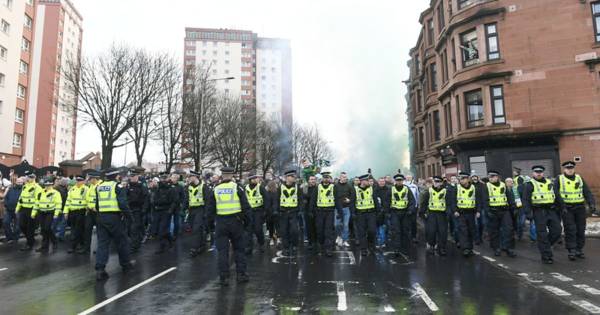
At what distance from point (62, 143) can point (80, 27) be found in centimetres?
2761

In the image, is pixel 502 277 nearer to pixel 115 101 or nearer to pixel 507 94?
pixel 507 94

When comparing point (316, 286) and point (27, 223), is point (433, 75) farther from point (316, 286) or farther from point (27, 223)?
point (27, 223)

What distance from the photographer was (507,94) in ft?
65.7

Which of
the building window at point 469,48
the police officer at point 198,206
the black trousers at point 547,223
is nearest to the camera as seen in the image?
the black trousers at point 547,223

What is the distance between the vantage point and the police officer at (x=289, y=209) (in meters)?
8.95

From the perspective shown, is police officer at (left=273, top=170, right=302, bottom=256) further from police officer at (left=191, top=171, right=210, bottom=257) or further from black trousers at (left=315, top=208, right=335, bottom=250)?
police officer at (left=191, top=171, right=210, bottom=257)

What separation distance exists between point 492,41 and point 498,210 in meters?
15.1

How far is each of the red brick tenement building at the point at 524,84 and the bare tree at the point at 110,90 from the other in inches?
744

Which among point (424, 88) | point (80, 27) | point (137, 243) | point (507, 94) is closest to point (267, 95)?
point (80, 27)

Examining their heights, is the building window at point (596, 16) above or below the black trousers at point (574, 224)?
above

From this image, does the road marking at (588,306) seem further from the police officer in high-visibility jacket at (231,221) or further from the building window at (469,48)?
the building window at (469,48)

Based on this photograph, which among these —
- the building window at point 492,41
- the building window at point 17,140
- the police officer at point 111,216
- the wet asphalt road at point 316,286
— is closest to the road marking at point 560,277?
the wet asphalt road at point 316,286

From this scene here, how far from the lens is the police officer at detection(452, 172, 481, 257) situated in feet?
29.8

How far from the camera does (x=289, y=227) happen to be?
9000 mm
